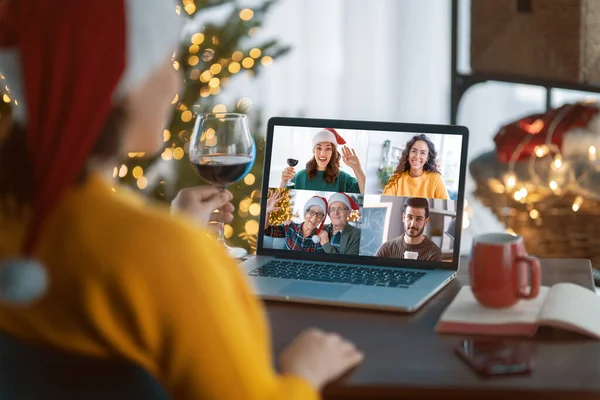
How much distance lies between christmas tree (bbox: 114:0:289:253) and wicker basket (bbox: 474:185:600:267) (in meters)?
A: 0.69

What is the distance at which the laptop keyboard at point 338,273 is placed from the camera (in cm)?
120

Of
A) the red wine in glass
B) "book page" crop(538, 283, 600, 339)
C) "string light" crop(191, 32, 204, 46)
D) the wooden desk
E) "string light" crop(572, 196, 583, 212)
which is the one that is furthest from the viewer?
"string light" crop(191, 32, 204, 46)

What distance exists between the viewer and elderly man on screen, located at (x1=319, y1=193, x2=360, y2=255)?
1.29m

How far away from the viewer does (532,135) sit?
206cm

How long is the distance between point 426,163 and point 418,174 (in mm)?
23

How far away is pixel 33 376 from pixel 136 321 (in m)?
0.16

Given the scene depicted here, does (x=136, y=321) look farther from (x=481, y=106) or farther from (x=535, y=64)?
(x=481, y=106)

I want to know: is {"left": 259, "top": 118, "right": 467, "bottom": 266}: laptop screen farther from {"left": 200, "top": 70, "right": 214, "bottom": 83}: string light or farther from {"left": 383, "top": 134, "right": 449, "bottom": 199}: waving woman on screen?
{"left": 200, "top": 70, "right": 214, "bottom": 83}: string light

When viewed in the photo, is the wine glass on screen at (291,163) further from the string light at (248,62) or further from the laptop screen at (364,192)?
the string light at (248,62)

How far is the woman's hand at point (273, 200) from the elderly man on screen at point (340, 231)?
0.27ft

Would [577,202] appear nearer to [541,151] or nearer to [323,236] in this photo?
[541,151]

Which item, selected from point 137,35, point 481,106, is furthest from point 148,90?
point 481,106

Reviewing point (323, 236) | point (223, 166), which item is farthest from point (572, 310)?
point (223, 166)

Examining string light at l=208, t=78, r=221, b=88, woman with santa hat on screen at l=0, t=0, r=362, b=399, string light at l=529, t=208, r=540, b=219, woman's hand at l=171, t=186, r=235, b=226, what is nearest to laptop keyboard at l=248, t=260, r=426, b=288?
woman's hand at l=171, t=186, r=235, b=226
